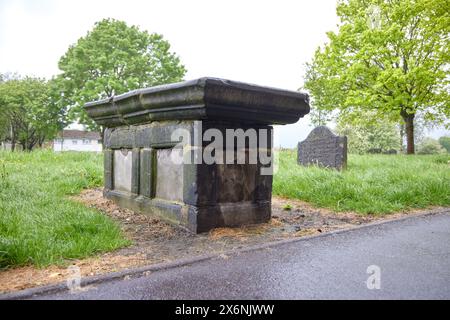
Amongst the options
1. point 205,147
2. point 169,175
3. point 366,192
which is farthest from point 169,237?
point 366,192

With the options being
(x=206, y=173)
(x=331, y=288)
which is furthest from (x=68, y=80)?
(x=331, y=288)

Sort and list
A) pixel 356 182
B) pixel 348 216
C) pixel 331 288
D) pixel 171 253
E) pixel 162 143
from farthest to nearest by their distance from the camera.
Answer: pixel 356 182, pixel 348 216, pixel 162 143, pixel 171 253, pixel 331 288

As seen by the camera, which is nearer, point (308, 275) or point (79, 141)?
point (308, 275)

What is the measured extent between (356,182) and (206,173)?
3.83 m

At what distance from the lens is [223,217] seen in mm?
3441

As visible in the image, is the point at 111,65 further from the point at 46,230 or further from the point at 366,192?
the point at 46,230

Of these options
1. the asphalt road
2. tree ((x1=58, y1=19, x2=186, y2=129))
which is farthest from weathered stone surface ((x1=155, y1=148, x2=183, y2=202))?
tree ((x1=58, y1=19, x2=186, y2=129))

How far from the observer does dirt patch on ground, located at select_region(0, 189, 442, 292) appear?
2.25m

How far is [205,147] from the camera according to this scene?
334 centimetres

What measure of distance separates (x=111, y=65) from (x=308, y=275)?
1021 inches
